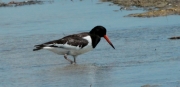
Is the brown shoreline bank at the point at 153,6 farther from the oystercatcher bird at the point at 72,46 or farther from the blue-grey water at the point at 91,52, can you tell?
the oystercatcher bird at the point at 72,46

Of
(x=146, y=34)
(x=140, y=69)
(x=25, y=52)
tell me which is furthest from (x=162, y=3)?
(x=140, y=69)

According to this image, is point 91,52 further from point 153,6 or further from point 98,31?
point 153,6

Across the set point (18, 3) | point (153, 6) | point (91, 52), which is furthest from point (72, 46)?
point (18, 3)

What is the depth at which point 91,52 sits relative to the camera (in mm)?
12516

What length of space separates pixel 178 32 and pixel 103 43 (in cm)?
162

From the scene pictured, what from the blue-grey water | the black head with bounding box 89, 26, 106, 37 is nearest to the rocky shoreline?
the blue-grey water

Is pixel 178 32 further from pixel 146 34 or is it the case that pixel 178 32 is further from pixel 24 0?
pixel 24 0

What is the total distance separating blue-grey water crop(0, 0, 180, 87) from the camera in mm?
9516

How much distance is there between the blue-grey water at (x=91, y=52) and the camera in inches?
375

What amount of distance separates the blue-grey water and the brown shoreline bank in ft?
1.46

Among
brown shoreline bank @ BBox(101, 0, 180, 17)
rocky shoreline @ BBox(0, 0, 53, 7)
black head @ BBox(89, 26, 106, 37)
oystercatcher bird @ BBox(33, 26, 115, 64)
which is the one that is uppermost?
black head @ BBox(89, 26, 106, 37)

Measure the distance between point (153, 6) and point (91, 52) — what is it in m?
6.38

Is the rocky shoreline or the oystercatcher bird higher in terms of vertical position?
the oystercatcher bird

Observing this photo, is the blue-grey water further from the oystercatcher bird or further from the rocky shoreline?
the rocky shoreline
